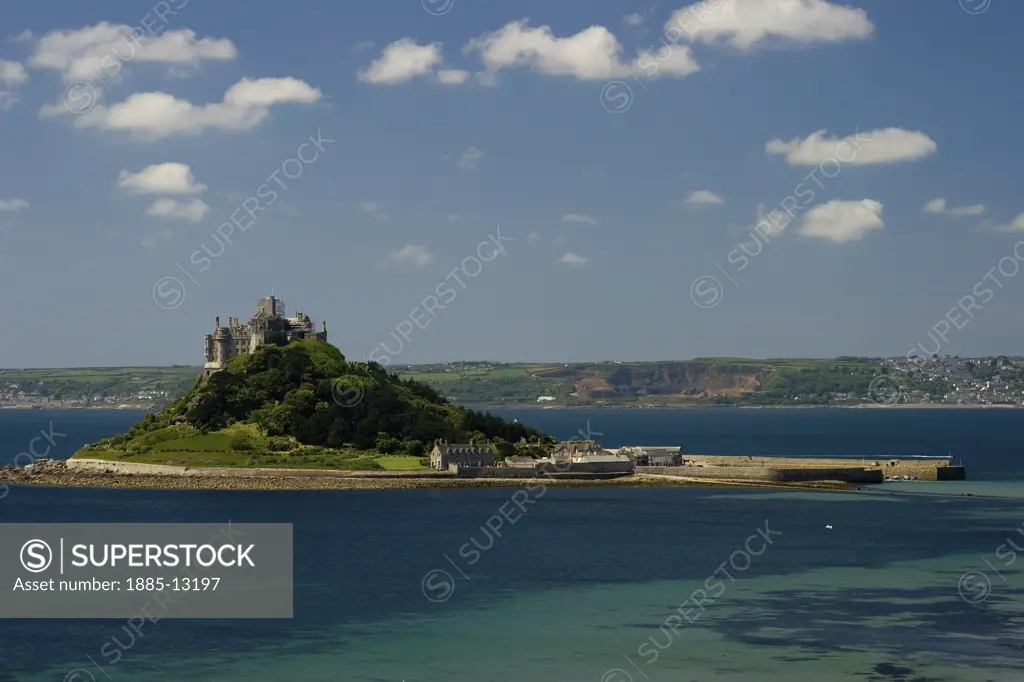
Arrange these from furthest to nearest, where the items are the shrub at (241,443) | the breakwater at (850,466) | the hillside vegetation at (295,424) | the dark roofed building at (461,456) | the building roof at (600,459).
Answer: the shrub at (241,443)
the hillside vegetation at (295,424)
the breakwater at (850,466)
the building roof at (600,459)
the dark roofed building at (461,456)

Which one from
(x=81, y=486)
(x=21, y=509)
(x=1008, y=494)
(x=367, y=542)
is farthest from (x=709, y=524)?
(x=81, y=486)

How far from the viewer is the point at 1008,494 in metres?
118

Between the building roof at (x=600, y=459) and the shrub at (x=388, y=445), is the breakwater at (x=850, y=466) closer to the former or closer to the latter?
the building roof at (x=600, y=459)

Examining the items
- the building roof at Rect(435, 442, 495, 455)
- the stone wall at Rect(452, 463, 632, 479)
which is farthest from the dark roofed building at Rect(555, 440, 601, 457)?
the building roof at Rect(435, 442, 495, 455)

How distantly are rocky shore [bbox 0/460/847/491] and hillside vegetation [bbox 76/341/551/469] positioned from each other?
2.98m

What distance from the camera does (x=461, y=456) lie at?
430 feet

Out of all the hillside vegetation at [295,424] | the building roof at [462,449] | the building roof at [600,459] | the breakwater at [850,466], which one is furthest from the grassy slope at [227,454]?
the breakwater at [850,466]

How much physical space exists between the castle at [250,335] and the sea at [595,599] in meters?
58.5

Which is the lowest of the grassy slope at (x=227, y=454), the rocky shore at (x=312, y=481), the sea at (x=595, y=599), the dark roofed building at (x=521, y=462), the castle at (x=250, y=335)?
the sea at (x=595, y=599)

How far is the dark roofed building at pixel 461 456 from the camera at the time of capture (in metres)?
131

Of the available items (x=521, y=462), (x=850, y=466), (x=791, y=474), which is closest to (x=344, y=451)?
(x=521, y=462)

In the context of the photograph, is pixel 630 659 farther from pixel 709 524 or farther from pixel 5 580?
pixel 709 524

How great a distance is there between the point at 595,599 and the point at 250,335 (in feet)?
368

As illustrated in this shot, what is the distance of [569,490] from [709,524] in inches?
1256
